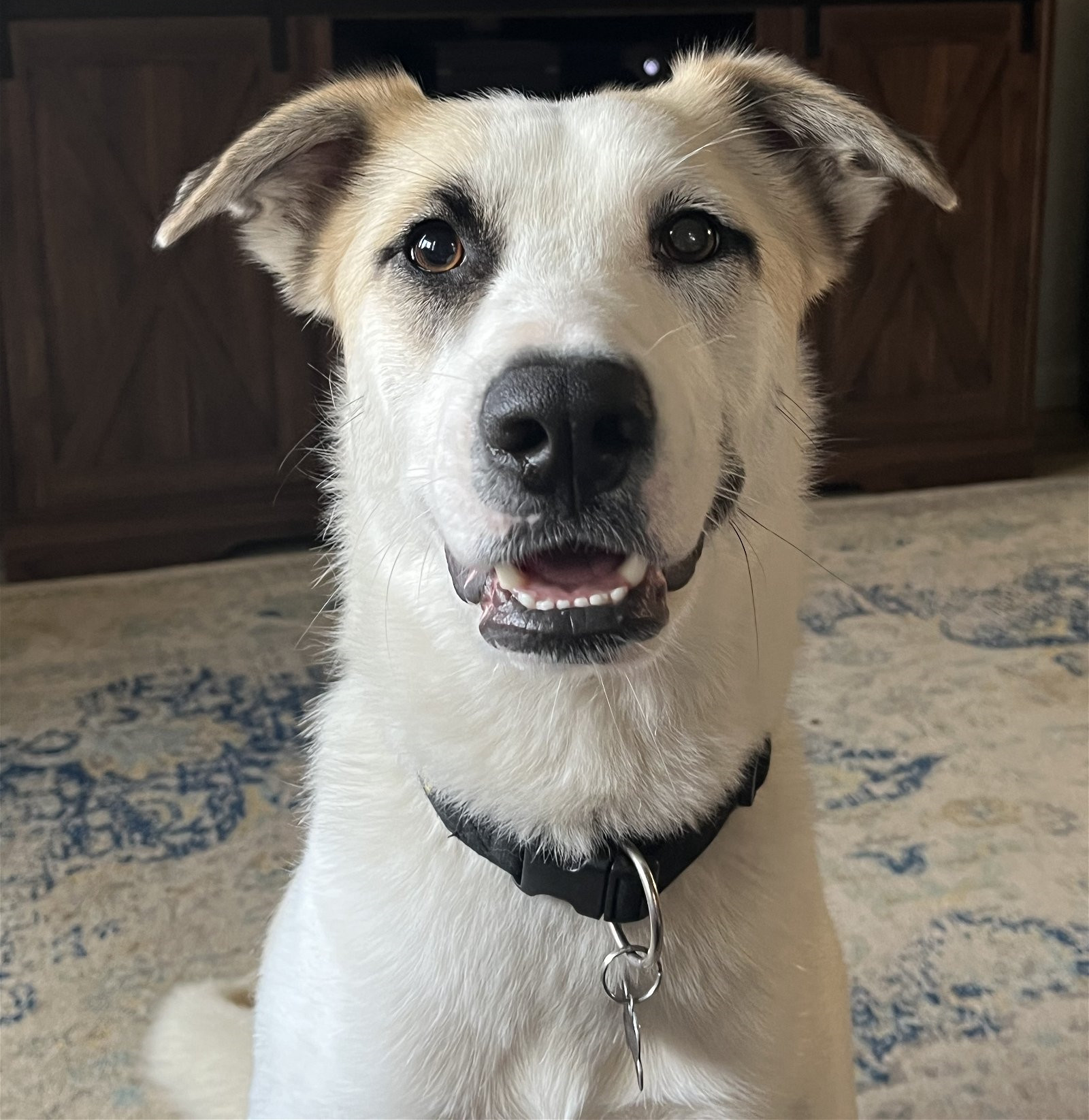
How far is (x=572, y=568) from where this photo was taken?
968 mm

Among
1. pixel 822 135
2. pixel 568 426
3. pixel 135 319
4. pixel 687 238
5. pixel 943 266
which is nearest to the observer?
pixel 568 426

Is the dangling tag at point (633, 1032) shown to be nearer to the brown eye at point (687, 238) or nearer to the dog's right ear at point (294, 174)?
the brown eye at point (687, 238)

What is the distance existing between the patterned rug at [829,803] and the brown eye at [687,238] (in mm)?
1006

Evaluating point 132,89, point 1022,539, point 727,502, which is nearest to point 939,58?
point 1022,539

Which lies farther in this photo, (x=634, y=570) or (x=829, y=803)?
(x=829, y=803)

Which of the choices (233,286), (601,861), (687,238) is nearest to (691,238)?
(687,238)

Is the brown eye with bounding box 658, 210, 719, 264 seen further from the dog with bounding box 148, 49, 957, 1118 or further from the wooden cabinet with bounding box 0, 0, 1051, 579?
the wooden cabinet with bounding box 0, 0, 1051, 579

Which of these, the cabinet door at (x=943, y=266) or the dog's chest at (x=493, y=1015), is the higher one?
the cabinet door at (x=943, y=266)

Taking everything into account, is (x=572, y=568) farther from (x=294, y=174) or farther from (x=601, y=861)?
(x=294, y=174)

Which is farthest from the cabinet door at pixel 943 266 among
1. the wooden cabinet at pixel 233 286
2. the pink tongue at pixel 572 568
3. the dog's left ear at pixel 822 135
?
the pink tongue at pixel 572 568

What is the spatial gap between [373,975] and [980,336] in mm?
3126

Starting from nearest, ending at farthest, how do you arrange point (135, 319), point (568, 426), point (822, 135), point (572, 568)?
1. point (568, 426)
2. point (572, 568)
3. point (822, 135)
4. point (135, 319)

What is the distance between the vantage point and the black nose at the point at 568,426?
33.9 inches

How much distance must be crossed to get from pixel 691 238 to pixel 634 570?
0.32 m
